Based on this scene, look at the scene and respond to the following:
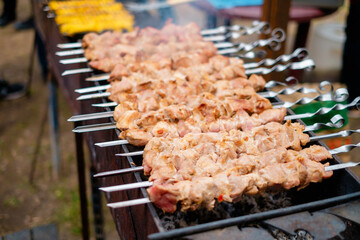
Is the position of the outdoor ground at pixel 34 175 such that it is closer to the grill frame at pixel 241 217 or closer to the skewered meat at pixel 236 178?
the skewered meat at pixel 236 178

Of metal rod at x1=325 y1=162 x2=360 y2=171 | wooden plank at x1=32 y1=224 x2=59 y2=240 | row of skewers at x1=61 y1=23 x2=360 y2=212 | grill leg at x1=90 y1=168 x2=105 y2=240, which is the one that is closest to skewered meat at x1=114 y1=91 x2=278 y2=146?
row of skewers at x1=61 y1=23 x2=360 y2=212

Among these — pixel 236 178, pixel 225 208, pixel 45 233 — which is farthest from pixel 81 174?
pixel 236 178

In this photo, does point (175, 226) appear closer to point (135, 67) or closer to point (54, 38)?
point (135, 67)

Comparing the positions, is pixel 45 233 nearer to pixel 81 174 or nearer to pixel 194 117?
pixel 81 174

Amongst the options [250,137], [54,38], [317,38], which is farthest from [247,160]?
[317,38]

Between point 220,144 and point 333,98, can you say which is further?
point 333,98

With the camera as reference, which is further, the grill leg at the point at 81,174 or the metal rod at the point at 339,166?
the grill leg at the point at 81,174

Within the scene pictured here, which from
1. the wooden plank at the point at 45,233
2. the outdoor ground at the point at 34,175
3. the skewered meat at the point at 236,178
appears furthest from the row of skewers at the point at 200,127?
the outdoor ground at the point at 34,175
